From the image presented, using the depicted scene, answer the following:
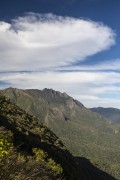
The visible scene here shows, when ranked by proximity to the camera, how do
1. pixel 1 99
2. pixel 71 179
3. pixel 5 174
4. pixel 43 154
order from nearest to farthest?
1. pixel 5 174
2. pixel 43 154
3. pixel 71 179
4. pixel 1 99

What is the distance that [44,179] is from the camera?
12.2 meters

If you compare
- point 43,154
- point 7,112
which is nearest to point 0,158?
point 43,154

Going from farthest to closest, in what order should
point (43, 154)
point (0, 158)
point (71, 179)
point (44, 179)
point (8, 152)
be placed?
point (71, 179), point (43, 154), point (44, 179), point (8, 152), point (0, 158)

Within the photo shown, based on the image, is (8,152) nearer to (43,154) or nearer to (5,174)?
(5,174)

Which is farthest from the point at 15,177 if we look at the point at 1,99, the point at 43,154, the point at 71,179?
the point at 1,99

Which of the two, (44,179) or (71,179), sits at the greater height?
(44,179)

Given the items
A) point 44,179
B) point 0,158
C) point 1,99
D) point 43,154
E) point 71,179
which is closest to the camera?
point 0,158

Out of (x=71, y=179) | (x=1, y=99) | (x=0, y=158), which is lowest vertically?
(x=71, y=179)

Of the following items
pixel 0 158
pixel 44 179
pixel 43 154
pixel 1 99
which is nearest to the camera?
pixel 0 158

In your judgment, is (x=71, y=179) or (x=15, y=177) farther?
(x=71, y=179)

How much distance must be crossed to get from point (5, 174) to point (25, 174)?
4.81ft

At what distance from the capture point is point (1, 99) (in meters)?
119

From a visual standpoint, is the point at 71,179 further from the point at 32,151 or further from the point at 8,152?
the point at 8,152

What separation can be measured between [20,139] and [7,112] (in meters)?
50.1
